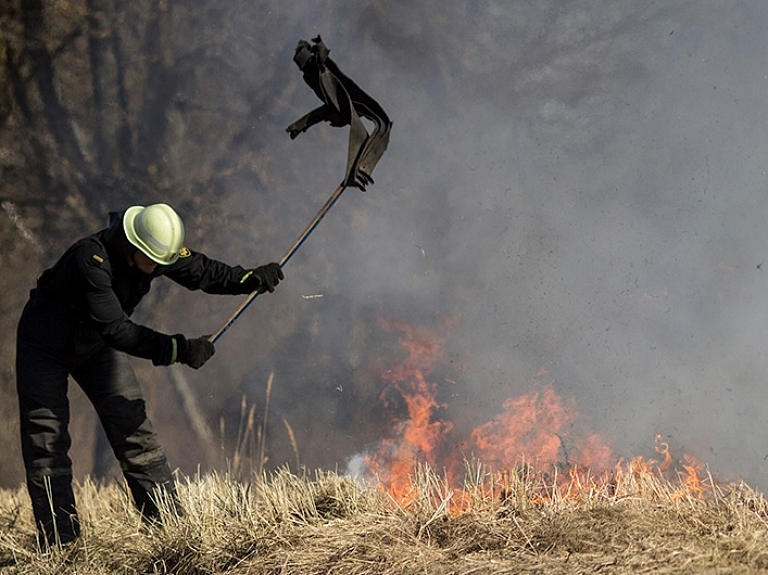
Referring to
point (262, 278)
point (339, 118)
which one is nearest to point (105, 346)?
point (262, 278)

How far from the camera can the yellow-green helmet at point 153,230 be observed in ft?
14.3

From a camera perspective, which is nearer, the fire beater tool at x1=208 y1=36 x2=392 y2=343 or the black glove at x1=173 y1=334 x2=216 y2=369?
the black glove at x1=173 y1=334 x2=216 y2=369

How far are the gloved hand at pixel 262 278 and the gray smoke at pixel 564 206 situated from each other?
2720 mm

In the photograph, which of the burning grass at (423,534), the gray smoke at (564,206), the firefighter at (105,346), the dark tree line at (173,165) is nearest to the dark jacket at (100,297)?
the firefighter at (105,346)

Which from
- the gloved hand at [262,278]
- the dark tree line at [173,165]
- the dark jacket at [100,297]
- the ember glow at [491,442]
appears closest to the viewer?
the dark jacket at [100,297]

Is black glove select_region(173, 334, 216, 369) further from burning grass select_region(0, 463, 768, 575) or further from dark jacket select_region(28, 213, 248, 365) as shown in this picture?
burning grass select_region(0, 463, 768, 575)

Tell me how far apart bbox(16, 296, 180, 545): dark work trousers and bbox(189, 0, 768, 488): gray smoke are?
305cm

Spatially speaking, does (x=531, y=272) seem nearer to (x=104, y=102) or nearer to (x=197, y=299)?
(x=197, y=299)

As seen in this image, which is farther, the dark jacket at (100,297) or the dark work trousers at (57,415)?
the dark work trousers at (57,415)

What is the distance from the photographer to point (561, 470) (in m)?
6.55

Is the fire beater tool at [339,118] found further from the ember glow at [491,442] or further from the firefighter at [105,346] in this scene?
the ember glow at [491,442]

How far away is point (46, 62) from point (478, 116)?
4588mm

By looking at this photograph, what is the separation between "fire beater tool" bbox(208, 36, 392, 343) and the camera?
485 cm

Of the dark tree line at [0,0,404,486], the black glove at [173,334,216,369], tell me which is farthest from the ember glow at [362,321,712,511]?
the black glove at [173,334,216,369]
